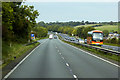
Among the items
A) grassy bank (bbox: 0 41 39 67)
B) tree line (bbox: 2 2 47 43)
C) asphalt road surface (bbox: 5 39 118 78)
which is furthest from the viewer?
tree line (bbox: 2 2 47 43)

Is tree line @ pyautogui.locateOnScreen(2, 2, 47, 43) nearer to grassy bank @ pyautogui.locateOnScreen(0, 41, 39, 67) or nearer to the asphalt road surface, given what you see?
grassy bank @ pyautogui.locateOnScreen(0, 41, 39, 67)

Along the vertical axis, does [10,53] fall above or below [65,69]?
above

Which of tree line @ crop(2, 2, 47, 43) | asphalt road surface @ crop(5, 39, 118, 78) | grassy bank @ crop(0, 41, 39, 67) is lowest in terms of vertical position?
asphalt road surface @ crop(5, 39, 118, 78)

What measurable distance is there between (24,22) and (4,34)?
55.4ft

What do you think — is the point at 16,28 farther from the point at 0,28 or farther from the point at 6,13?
the point at 6,13

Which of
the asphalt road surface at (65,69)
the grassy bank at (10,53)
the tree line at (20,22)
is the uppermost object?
the tree line at (20,22)

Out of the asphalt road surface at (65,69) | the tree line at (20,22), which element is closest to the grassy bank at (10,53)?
the asphalt road surface at (65,69)

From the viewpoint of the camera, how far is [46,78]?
10555mm

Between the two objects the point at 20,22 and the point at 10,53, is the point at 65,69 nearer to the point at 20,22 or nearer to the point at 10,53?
the point at 10,53

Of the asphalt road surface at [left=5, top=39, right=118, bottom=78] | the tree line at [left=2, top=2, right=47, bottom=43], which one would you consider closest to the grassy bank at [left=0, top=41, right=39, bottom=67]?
the asphalt road surface at [left=5, top=39, right=118, bottom=78]

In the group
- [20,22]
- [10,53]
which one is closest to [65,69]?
[10,53]

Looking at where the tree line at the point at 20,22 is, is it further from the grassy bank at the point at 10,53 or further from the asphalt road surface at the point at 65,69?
the asphalt road surface at the point at 65,69

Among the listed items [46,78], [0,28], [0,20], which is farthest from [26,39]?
[46,78]

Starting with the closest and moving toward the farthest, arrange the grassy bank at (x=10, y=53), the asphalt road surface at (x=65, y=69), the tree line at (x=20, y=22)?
the asphalt road surface at (x=65, y=69) → the grassy bank at (x=10, y=53) → the tree line at (x=20, y=22)
